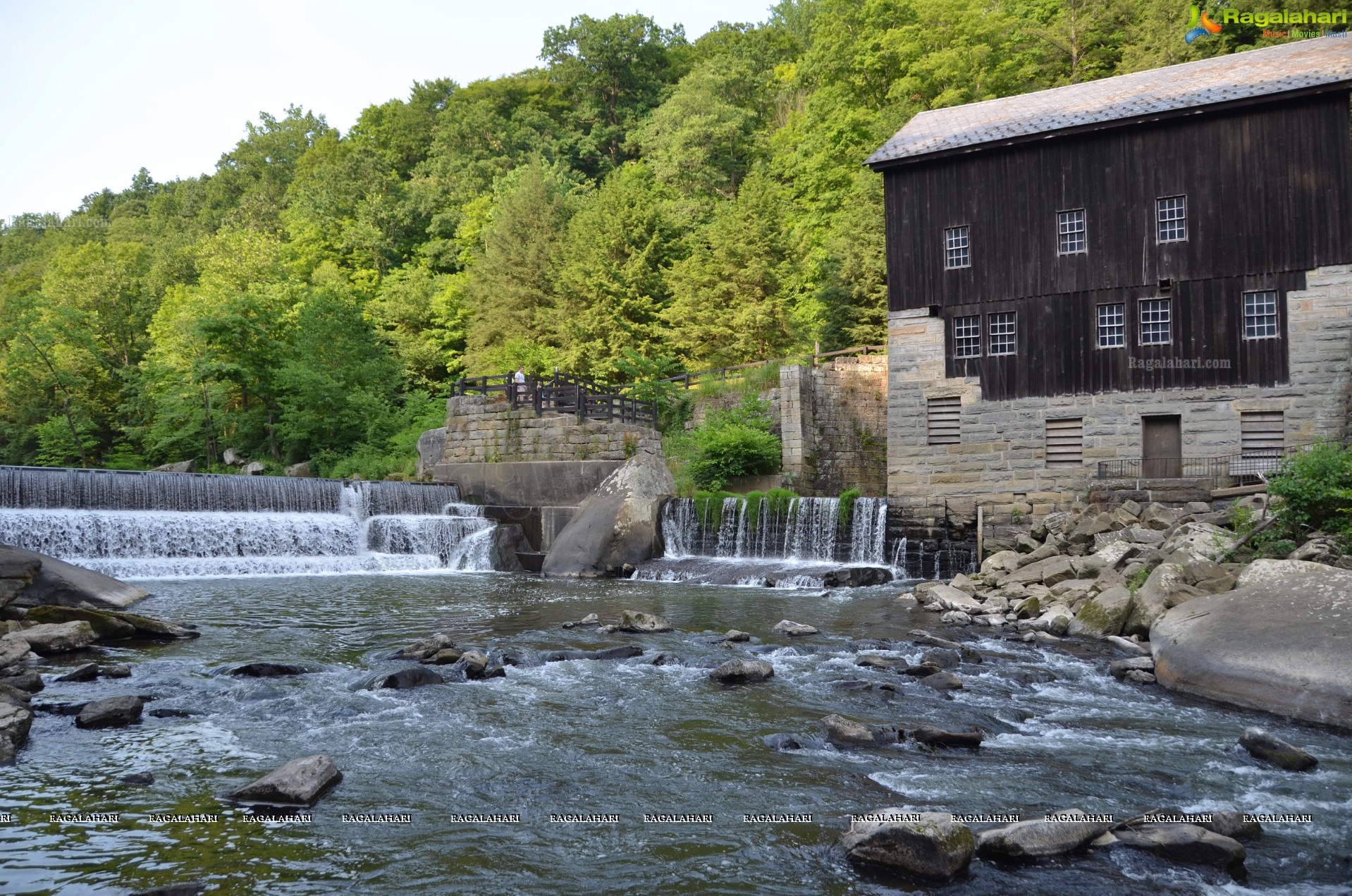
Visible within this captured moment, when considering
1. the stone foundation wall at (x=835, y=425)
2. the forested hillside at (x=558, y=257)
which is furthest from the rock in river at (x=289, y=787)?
the forested hillside at (x=558, y=257)

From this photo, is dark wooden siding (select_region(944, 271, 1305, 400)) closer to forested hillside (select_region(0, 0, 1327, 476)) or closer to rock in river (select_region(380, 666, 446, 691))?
forested hillside (select_region(0, 0, 1327, 476))

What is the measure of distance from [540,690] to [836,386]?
2143 centimetres

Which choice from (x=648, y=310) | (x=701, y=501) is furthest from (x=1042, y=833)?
(x=648, y=310)

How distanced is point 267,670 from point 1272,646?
10703mm

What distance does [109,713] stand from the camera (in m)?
8.40

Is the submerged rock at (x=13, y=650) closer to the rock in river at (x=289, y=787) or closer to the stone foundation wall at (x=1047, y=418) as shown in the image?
the rock in river at (x=289, y=787)

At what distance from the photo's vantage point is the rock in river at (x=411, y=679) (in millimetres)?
9953

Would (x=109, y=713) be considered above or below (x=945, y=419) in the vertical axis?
below

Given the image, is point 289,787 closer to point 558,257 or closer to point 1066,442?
point 1066,442

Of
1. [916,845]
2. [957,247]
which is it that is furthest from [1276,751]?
[957,247]

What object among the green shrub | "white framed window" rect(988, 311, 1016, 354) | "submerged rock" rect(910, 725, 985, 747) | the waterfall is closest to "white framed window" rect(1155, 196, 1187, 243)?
"white framed window" rect(988, 311, 1016, 354)

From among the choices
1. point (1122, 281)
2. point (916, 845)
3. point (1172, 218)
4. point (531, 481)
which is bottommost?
point (916, 845)

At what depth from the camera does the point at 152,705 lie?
9.04 m

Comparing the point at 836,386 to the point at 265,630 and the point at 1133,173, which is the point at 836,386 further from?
the point at 265,630
